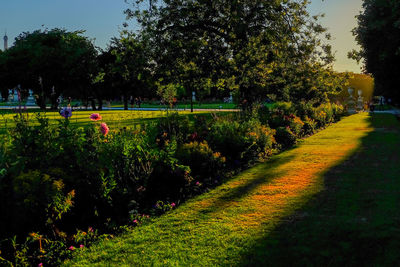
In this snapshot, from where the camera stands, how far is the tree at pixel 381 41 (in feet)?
68.6

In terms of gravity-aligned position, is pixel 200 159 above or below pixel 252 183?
above

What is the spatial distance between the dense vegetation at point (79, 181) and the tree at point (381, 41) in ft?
54.0

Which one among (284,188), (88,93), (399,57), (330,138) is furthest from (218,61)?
(88,93)

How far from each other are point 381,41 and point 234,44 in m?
14.7

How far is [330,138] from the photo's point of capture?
565 inches

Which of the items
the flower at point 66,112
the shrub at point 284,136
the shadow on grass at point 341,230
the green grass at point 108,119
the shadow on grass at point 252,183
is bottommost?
the shadow on grass at point 341,230

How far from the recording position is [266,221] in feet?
16.0

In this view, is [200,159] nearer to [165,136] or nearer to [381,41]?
[165,136]

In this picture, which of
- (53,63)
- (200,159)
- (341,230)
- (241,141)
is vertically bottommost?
(341,230)

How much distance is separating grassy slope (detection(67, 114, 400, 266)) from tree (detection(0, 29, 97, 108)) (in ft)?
133

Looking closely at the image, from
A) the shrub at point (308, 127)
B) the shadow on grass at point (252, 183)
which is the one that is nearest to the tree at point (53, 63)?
the shrub at point (308, 127)

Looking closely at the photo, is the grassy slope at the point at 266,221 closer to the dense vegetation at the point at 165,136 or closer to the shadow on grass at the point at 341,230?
the shadow on grass at the point at 341,230

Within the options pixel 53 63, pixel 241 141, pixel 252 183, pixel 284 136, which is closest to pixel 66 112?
pixel 252 183

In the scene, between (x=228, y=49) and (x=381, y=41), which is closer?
(x=228, y=49)
